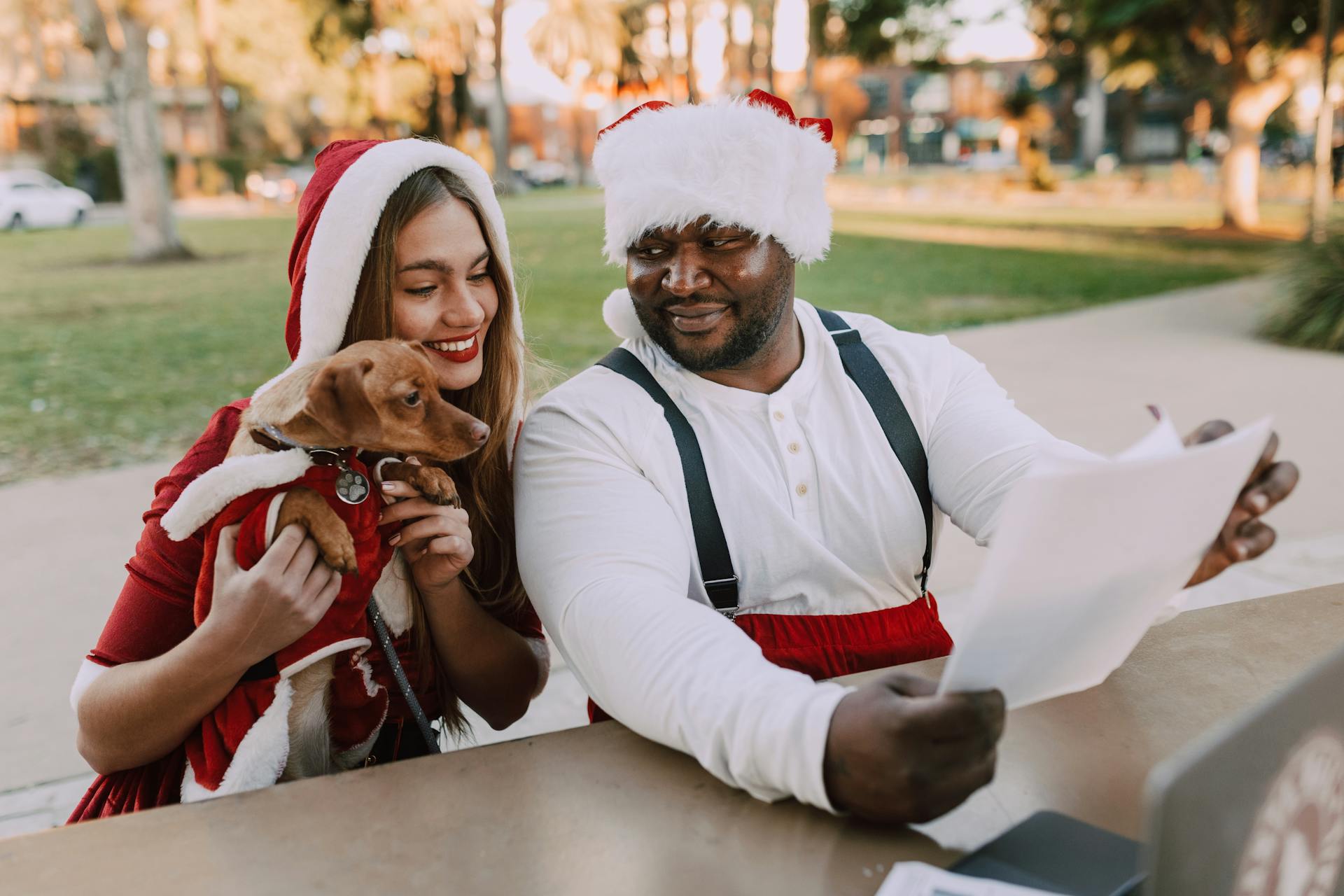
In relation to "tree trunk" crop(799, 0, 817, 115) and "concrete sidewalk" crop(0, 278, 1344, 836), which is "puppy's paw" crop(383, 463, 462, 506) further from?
"tree trunk" crop(799, 0, 817, 115)

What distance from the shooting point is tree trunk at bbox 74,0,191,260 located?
16.0 meters

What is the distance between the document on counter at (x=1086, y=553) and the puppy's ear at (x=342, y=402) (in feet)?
3.37

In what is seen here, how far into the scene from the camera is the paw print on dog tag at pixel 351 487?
5.77ft

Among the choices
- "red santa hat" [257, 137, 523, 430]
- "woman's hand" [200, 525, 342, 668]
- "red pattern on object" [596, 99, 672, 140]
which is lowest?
"woman's hand" [200, 525, 342, 668]

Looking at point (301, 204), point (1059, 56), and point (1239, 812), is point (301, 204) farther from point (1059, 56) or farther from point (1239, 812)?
point (1059, 56)

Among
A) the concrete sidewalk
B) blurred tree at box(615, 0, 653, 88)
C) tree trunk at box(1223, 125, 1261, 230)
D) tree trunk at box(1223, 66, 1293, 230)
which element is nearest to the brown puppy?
the concrete sidewalk

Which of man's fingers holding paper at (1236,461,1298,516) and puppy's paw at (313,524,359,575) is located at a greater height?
man's fingers holding paper at (1236,461,1298,516)

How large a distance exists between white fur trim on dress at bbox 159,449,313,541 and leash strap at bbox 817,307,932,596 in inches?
44.7

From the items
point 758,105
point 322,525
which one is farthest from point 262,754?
point 758,105

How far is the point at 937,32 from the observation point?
19391mm

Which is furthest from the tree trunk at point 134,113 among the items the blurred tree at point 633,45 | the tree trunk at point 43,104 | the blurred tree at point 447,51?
the blurred tree at point 633,45

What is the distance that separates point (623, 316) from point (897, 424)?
65 centimetres

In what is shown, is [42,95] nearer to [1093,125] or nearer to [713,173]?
[713,173]

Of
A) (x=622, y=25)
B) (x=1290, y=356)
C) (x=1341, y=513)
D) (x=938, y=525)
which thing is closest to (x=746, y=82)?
(x=622, y=25)
